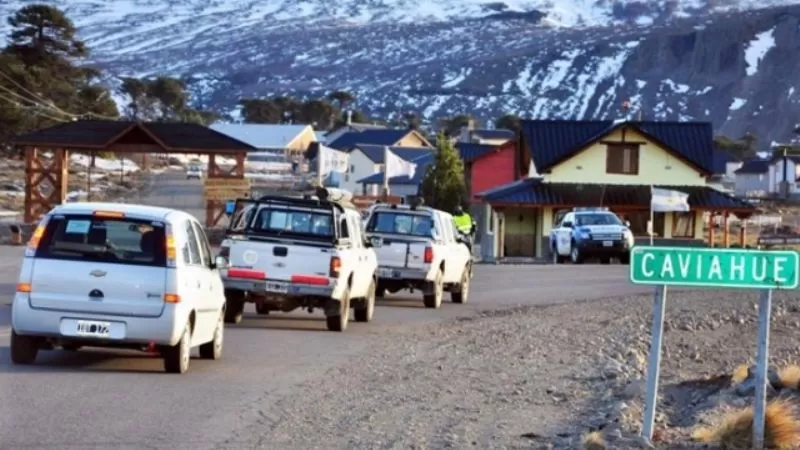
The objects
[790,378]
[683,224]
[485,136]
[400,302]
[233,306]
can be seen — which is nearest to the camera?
[790,378]

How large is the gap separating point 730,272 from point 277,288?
11523 millimetres

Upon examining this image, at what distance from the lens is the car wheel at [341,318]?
73.5 ft

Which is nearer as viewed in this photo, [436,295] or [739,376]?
[739,376]

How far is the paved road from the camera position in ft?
40.4

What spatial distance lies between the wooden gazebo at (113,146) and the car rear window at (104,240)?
41.0 m

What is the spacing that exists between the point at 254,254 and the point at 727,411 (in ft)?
31.2

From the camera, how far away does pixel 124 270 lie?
52.5 feet

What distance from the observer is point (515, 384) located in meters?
16.7

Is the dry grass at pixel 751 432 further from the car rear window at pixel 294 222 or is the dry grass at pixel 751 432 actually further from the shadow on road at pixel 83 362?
the car rear window at pixel 294 222

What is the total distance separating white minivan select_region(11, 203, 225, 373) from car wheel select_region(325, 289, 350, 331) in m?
6.02

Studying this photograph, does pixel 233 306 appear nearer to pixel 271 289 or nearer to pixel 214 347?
pixel 271 289

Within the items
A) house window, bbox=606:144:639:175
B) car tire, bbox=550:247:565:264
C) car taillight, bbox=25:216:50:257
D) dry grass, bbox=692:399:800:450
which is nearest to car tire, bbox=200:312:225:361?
car taillight, bbox=25:216:50:257

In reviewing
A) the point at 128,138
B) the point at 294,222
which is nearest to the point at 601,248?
the point at 128,138

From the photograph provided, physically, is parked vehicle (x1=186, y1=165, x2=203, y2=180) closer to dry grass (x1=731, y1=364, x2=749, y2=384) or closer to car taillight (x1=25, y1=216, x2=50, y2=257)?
car taillight (x1=25, y1=216, x2=50, y2=257)
